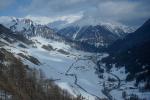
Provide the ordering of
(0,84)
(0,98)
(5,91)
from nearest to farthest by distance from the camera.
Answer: (0,98), (5,91), (0,84)

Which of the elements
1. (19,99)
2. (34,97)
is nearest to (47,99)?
(34,97)

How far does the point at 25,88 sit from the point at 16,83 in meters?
5.92

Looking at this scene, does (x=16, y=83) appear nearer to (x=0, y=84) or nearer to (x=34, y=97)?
(x=34, y=97)

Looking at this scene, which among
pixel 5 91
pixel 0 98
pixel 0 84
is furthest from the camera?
pixel 0 84

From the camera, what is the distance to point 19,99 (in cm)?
15338

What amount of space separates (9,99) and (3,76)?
192ft

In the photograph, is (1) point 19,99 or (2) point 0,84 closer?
(1) point 19,99

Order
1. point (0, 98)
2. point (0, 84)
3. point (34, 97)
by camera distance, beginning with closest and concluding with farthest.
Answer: point (0, 98), point (0, 84), point (34, 97)

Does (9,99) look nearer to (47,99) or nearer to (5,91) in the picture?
(5,91)

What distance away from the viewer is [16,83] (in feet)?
653

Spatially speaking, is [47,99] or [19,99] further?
[47,99]

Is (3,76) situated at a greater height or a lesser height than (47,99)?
greater

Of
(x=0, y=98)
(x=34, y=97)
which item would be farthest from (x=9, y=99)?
(x=34, y=97)

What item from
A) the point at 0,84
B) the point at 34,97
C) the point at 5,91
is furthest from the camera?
the point at 34,97
